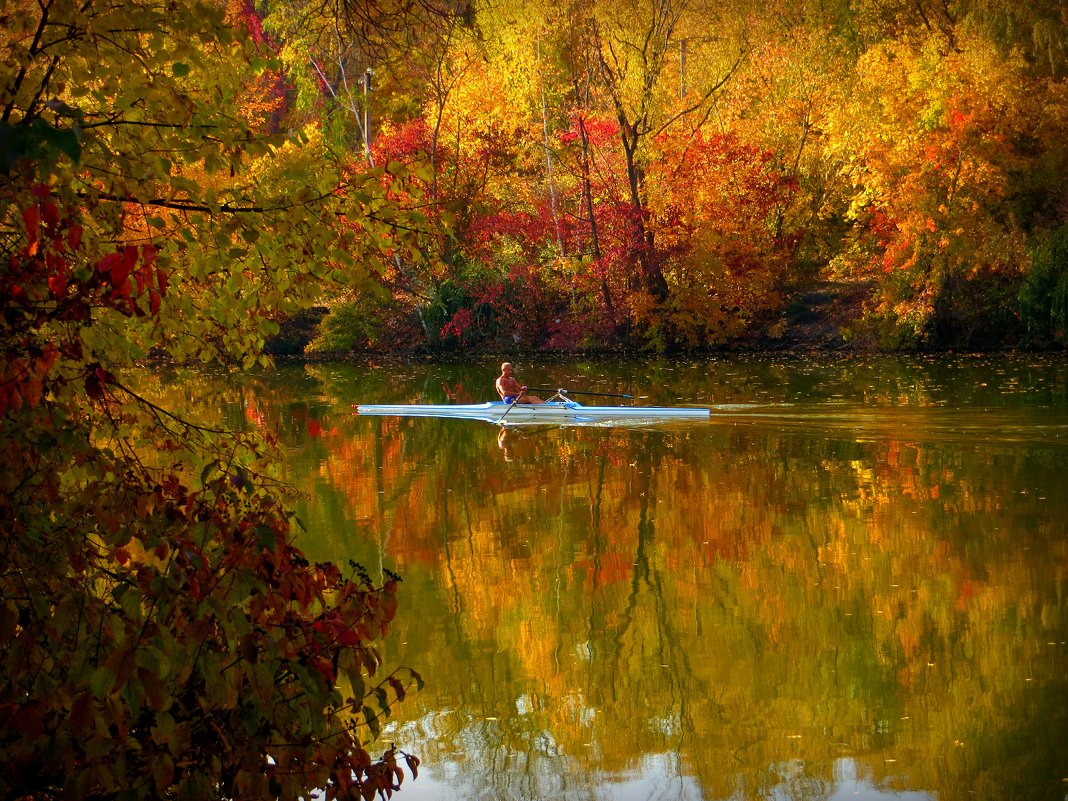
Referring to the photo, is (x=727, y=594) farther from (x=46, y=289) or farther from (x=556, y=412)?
(x=556, y=412)

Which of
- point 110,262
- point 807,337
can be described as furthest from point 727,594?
point 807,337

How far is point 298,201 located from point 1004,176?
25432 mm

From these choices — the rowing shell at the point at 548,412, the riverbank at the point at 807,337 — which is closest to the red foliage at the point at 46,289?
the rowing shell at the point at 548,412

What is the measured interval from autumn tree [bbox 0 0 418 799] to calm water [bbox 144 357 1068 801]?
2512 mm

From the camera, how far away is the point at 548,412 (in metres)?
19.9

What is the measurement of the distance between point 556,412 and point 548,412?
13 cm

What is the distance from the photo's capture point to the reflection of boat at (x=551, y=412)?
19.0 meters

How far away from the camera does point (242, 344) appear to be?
6.12 metres

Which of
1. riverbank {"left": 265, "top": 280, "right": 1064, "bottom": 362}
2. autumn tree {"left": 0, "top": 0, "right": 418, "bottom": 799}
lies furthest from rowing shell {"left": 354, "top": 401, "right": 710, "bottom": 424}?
autumn tree {"left": 0, "top": 0, "right": 418, "bottom": 799}

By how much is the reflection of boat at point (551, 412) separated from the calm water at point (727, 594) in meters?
0.38

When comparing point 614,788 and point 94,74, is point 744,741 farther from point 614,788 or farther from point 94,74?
point 94,74

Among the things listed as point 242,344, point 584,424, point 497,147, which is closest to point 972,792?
point 242,344

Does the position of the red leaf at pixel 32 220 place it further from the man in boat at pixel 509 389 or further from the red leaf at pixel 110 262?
the man in boat at pixel 509 389

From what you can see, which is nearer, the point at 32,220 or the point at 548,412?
the point at 32,220
